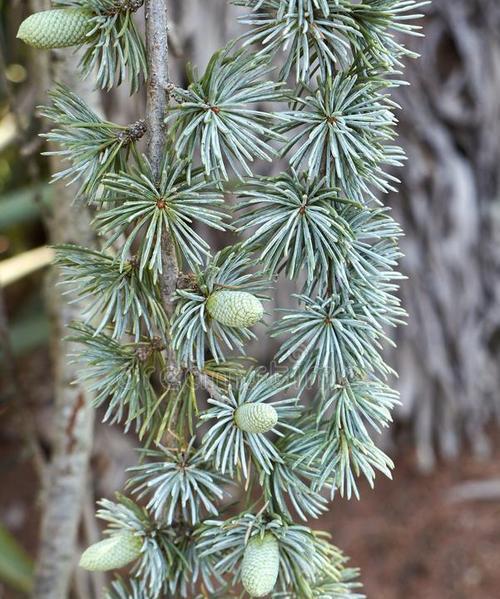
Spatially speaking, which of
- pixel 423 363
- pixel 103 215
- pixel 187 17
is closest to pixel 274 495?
pixel 103 215

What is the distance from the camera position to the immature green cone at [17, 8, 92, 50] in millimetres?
307

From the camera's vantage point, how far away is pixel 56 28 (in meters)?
0.31

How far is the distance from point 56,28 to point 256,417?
19cm

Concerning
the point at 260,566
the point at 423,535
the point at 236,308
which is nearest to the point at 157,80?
the point at 236,308

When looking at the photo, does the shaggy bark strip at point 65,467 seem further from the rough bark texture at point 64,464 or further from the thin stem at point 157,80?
the thin stem at point 157,80

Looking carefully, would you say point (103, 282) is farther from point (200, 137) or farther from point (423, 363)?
point (423, 363)

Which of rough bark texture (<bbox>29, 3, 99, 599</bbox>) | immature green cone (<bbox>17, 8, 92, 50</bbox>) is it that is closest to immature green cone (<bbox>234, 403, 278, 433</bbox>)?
immature green cone (<bbox>17, 8, 92, 50</bbox>)

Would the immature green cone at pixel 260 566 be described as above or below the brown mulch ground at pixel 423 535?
above

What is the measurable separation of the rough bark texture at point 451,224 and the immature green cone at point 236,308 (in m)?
0.80

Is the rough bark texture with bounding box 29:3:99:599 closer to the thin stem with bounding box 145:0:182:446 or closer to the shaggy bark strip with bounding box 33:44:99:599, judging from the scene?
the shaggy bark strip with bounding box 33:44:99:599

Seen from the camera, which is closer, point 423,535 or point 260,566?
point 260,566

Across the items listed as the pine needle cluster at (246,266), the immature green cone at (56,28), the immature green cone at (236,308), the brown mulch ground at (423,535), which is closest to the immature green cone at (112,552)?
the pine needle cluster at (246,266)

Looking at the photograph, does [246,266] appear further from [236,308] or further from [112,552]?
[112,552]

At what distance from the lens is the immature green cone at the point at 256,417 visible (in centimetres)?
32
